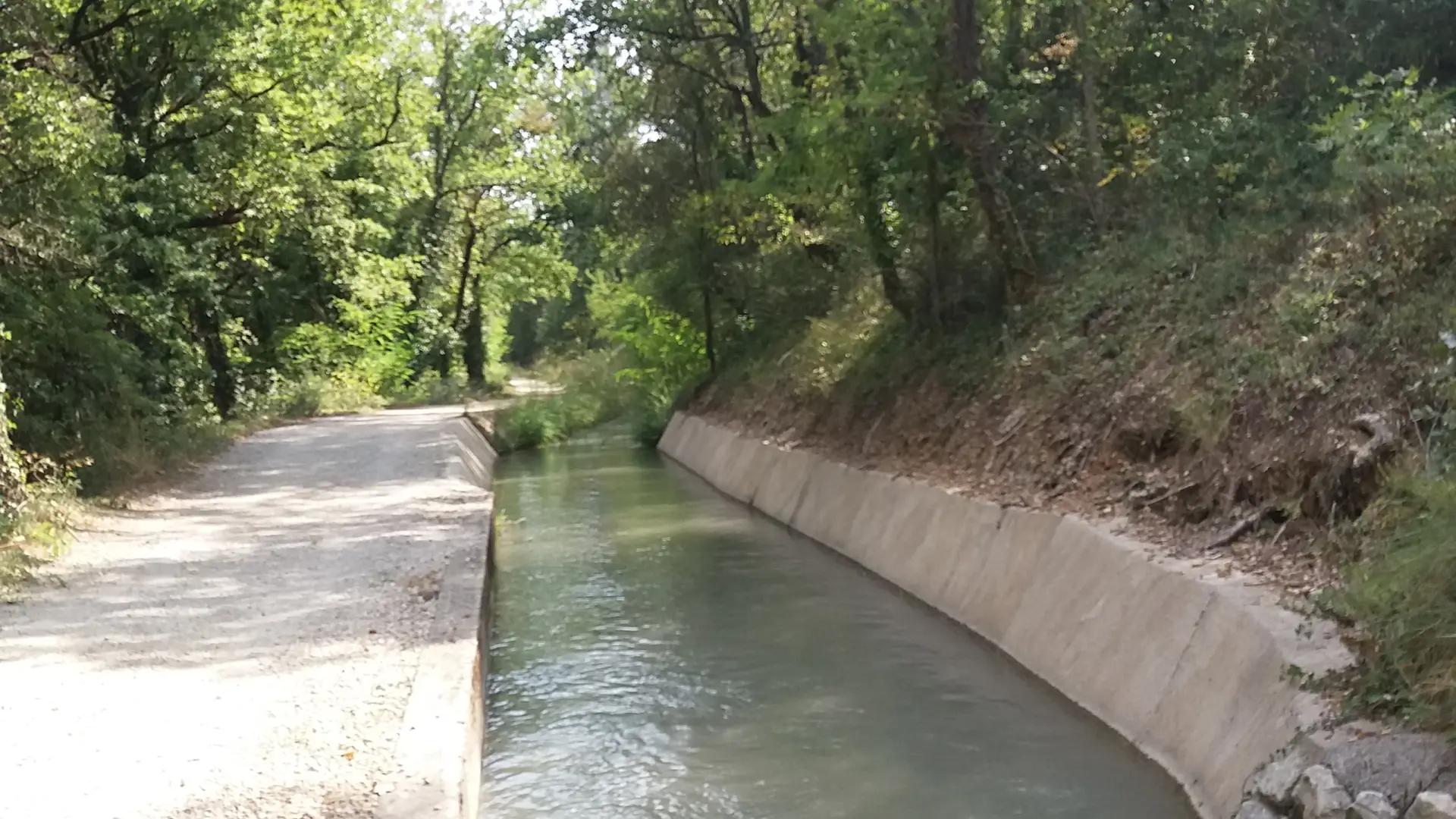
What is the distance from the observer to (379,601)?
9.70 meters

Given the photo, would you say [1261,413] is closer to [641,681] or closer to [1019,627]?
[1019,627]

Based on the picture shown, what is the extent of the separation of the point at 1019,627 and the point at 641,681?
3.24 meters

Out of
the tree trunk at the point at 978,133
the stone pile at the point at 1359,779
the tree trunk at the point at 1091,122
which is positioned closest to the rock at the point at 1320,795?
the stone pile at the point at 1359,779

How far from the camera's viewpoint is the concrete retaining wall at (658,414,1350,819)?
21.7 ft

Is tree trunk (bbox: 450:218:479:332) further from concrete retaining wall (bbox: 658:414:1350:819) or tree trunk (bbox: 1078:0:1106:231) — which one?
tree trunk (bbox: 1078:0:1106:231)

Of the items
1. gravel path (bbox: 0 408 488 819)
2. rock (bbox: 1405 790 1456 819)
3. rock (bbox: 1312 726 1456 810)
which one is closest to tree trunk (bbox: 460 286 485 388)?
gravel path (bbox: 0 408 488 819)

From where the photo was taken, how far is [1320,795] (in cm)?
518

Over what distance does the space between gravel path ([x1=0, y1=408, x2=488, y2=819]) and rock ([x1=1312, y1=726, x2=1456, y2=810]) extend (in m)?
4.40

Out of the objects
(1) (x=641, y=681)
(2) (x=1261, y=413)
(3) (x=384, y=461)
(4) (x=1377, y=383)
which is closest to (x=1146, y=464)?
(2) (x=1261, y=413)

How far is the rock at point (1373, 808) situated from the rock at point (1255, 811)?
0.71 meters

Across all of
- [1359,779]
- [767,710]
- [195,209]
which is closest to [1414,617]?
[1359,779]

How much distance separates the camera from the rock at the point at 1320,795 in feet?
16.6

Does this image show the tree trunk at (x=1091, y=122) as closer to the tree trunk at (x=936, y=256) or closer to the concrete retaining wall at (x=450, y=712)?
the tree trunk at (x=936, y=256)

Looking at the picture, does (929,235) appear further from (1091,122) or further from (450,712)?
(450,712)
